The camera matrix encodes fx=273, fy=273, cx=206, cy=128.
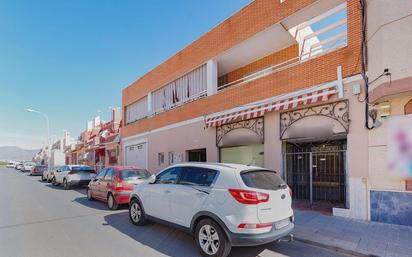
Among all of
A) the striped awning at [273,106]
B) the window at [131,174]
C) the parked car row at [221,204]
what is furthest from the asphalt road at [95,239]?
the striped awning at [273,106]

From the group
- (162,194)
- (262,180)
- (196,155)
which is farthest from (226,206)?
(196,155)

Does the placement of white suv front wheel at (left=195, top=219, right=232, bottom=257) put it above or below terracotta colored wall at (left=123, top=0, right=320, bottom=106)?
below

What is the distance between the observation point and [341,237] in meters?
5.76

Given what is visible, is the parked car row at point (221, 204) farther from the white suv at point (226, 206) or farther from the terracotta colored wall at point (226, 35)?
the terracotta colored wall at point (226, 35)

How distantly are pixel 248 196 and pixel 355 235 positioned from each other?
3008mm

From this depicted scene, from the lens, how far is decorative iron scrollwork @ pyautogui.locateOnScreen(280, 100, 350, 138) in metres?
7.72

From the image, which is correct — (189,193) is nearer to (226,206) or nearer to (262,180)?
(226,206)

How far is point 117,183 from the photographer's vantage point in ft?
30.6

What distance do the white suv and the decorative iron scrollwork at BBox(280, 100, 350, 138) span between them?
3.62 metres

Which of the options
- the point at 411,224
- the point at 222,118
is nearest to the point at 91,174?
the point at 222,118

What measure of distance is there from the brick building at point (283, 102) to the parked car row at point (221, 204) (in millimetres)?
3668

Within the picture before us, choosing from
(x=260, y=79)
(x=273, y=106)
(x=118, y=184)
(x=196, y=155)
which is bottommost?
Answer: (x=118, y=184)

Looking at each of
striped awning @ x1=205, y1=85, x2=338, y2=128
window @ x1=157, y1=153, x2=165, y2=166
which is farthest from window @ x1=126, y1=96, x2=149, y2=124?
striped awning @ x1=205, y1=85, x2=338, y2=128

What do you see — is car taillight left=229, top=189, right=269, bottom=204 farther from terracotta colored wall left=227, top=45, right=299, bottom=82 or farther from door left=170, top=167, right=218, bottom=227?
terracotta colored wall left=227, top=45, right=299, bottom=82
